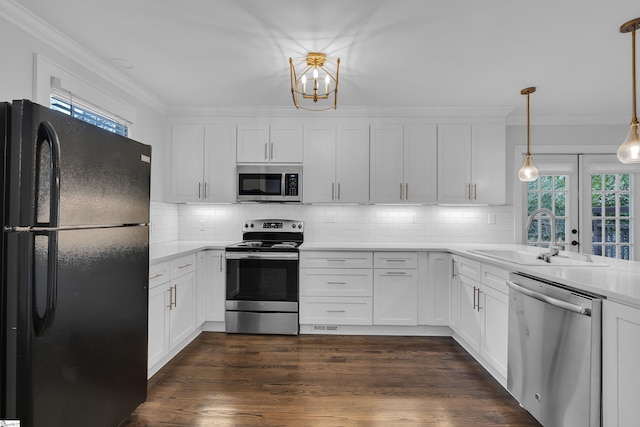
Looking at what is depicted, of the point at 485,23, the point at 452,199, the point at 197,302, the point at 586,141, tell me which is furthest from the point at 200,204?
the point at 586,141

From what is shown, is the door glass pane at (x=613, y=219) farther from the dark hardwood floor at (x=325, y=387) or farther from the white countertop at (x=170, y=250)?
the white countertop at (x=170, y=250)

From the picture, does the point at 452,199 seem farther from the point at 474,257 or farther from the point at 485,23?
the point at 485,23

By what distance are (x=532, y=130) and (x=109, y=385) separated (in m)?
4.60

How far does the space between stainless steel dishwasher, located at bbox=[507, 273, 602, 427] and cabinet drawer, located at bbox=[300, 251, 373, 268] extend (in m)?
1.51

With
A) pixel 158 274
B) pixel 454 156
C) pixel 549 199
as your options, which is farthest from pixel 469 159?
pixel 158 274

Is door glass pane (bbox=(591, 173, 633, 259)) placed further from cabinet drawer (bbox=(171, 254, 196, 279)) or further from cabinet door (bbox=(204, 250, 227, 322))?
cabinet drawer (bbox=(171, 254, 196, 279))

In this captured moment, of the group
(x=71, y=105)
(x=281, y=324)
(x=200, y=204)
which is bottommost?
(x=281, y=324)

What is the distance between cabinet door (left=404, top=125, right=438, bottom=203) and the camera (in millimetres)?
3781

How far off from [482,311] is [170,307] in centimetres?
249

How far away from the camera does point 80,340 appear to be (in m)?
1.53

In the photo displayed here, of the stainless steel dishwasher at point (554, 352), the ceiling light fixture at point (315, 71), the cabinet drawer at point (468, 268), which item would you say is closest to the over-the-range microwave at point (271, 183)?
the ceiling light fixture at point (315, 71)

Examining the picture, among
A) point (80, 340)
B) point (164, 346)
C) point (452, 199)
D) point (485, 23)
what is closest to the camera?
point (80, 340)

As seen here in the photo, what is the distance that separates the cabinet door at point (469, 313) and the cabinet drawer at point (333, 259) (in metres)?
0.92

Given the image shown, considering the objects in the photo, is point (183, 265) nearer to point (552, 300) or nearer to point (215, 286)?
point (215, 286)
